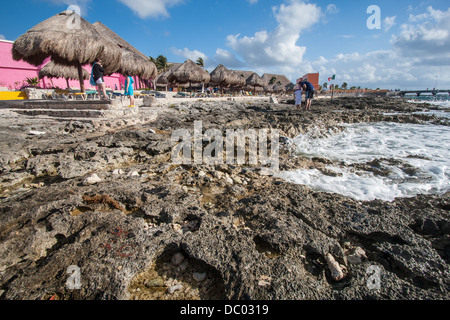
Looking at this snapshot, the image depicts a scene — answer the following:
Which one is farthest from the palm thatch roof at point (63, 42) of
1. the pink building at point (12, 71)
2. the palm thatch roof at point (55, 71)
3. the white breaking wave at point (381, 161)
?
the pink building at point (12, 71)

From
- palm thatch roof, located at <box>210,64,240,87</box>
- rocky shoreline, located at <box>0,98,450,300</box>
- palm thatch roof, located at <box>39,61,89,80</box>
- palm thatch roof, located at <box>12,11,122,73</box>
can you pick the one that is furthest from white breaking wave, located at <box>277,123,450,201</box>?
palm thatch roof, located at <box>210,64,240,87</box>

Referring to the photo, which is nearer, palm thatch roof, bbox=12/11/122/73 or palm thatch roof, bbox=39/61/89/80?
palm thatch roof, bbox=12/11/122/73

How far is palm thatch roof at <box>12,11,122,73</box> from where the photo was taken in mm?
7137

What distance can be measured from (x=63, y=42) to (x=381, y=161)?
10.2 metres

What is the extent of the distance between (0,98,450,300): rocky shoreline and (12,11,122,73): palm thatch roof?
6611 millimetres

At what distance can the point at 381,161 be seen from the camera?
3777 mm

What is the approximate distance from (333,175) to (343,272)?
7.00 ft

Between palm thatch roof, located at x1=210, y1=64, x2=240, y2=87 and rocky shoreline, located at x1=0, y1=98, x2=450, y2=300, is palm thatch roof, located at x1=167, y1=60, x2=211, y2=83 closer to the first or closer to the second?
palm thatch roof, located at x1=210, y1=64, x2=240, y2=87

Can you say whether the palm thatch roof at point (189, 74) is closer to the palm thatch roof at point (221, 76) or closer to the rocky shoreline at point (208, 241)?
the palm thatch roof at point (221, 76)

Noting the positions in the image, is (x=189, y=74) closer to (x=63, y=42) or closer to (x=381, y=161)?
(x=63, y=42)

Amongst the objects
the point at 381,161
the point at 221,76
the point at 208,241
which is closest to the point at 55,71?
the point at 221,76

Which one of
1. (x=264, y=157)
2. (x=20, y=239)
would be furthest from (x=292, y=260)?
(x=264, y=157)

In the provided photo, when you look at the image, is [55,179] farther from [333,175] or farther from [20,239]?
[333,175]

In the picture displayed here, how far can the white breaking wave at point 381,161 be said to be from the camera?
2.79 meters
